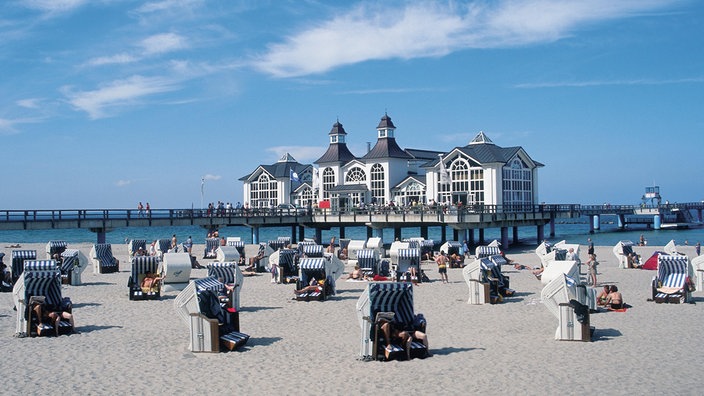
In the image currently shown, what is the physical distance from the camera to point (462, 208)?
1542 inches

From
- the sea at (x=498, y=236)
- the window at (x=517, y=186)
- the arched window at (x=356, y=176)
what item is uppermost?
the arched window at (x=356, y=176)

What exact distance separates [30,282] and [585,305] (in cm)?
885

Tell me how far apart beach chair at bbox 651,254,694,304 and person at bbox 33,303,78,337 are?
11541 mm

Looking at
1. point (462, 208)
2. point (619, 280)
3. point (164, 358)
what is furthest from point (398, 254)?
point (462, 208)

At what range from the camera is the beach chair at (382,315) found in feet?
32.0

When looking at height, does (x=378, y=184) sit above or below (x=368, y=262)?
above

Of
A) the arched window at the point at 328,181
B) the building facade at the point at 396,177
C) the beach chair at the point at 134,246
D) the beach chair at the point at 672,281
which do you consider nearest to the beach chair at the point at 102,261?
the beach chair at the point at 134,246

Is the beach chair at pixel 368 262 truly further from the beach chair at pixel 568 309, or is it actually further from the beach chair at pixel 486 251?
the beach chair at pixel 568 309

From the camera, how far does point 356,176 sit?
51125 millimetres

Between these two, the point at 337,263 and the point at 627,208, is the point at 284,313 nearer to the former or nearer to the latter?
the point at 337,263

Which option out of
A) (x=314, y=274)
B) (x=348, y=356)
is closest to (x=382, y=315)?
(x=348, y=356)

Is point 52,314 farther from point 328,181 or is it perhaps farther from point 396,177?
point 328,181

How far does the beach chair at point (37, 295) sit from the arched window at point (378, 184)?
3759 centimetres

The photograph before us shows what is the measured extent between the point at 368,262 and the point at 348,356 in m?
11.6
